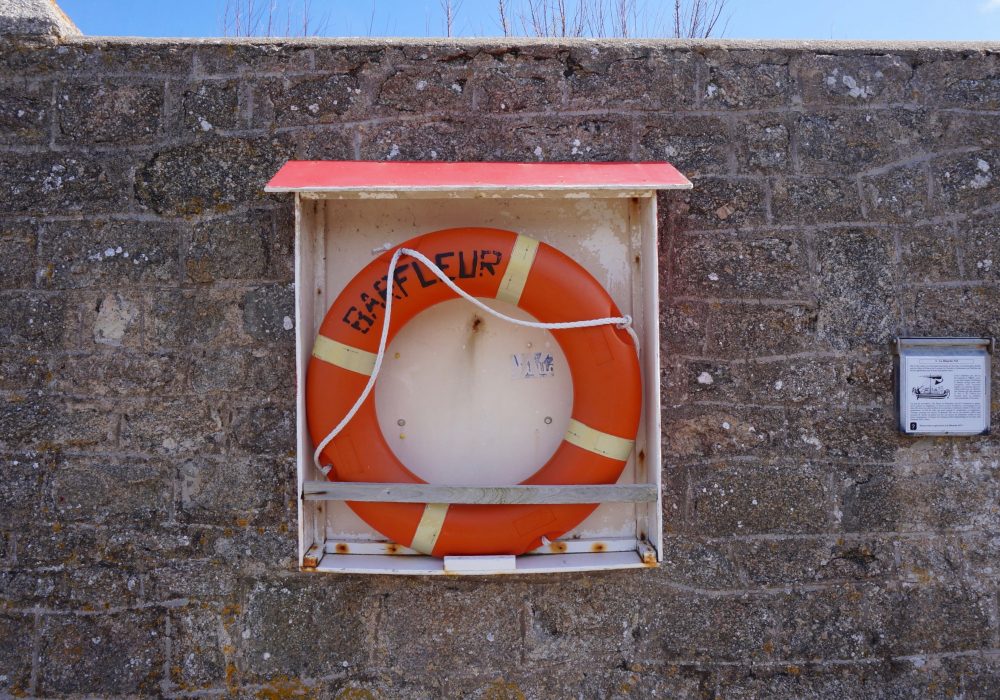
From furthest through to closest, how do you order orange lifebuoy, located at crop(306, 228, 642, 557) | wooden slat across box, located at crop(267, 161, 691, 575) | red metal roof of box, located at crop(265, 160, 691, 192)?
wooden slat across box, located at crop(267, 161, 691, 575) → orange lifebuoy, located at crop(306, 228, 642, 557) → red metal roof of box, located at crop(265, 160, 691, 192)

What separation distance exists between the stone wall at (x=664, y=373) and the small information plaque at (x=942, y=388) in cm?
5

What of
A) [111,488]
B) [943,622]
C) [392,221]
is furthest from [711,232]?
[111,488]

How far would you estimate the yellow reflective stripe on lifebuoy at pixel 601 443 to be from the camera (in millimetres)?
1632

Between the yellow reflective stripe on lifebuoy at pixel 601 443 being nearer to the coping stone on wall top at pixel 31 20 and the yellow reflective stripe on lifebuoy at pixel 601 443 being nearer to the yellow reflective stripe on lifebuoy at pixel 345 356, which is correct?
the yellow reflective stripe on lifebuoy at pixel 345 356

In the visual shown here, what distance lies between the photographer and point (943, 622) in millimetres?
1818

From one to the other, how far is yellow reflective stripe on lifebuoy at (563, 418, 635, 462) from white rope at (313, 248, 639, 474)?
0.74ft

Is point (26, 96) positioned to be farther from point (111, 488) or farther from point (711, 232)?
point (711, 232)

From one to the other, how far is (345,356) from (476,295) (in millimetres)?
331

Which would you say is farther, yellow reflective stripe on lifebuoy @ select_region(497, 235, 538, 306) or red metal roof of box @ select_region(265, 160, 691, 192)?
yellow reflective stripe on lifebuoy @ select_region(497, 235, 538, 306)

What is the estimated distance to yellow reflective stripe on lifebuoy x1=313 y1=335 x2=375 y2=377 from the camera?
1.62 meters

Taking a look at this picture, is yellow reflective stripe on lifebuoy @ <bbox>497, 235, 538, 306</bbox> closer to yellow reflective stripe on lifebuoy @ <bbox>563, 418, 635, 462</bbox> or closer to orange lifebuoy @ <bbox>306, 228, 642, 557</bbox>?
orange lifebuoy @ <bbox>306, 228, 642, 557</bbox>

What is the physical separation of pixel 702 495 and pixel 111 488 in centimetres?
149

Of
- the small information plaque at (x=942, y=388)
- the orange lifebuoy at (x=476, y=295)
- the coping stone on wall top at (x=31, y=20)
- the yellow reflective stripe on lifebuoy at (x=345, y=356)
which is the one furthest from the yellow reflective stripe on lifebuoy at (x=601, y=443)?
the coping stone on wall top at (x=31, y=20)

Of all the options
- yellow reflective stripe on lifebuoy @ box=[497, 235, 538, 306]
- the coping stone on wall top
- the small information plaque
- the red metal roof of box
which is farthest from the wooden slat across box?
the coping stone on wall top
